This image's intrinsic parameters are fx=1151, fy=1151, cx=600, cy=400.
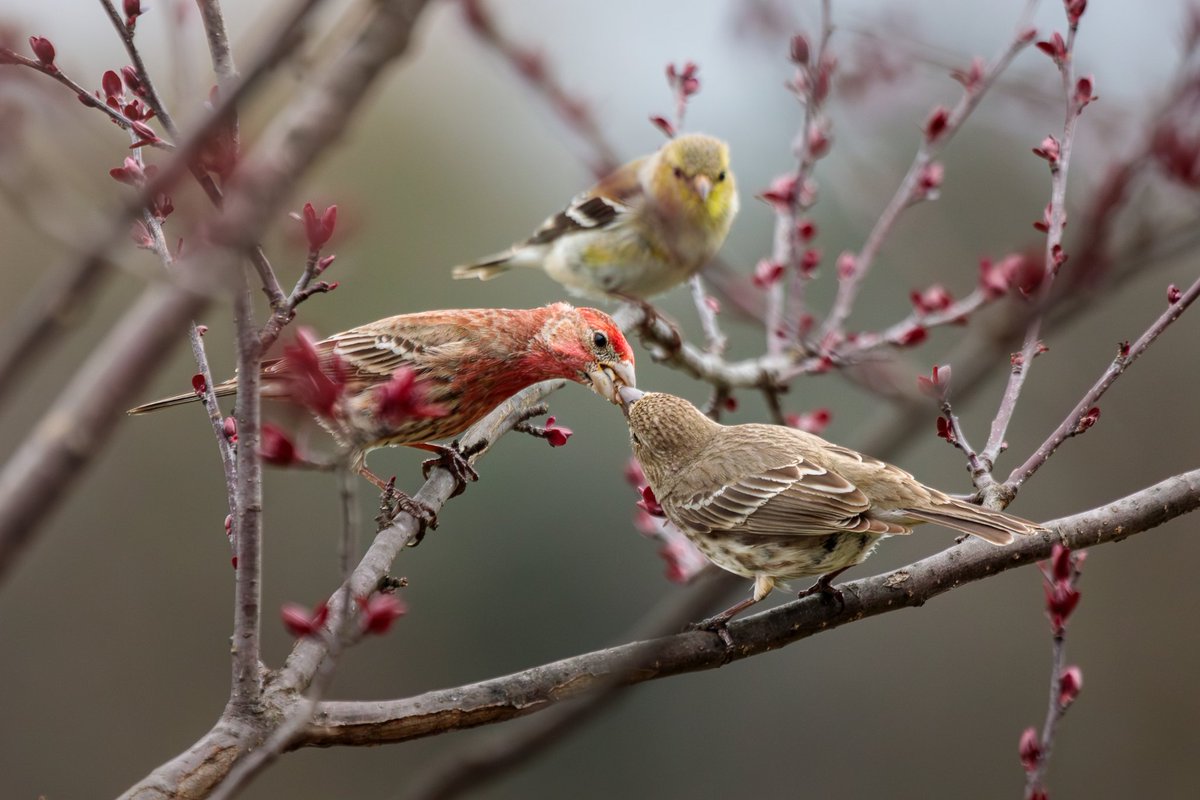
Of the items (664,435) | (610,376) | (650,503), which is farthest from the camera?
(610,376)

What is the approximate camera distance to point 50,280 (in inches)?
46.3

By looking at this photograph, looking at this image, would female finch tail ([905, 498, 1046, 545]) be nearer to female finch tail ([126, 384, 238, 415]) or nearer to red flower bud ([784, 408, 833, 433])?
red flower bud ([784, 408, 833, 433])

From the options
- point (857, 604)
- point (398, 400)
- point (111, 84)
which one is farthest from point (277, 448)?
point (857, 604)

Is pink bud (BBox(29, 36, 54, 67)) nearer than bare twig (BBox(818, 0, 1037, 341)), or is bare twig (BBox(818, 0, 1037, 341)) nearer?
pink bud (BBox(29, 36, 54, 67))

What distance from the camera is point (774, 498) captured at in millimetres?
3855

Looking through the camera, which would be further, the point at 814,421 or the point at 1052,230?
the point at 814,421

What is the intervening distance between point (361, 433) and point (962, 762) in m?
8.00

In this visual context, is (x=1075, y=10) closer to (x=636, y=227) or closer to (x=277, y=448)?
(x=277, y=448)

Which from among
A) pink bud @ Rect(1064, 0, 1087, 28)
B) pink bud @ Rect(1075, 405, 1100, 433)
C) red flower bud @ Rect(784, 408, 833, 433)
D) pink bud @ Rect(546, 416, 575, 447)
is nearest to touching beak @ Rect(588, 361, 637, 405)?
pink bud @ Rect(546, 416, 575, 447)

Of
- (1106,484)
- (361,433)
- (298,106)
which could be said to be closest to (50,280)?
(298,106)

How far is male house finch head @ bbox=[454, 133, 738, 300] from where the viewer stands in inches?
253

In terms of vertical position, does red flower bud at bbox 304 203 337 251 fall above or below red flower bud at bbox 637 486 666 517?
below

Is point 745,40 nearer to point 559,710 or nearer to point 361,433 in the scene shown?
point 361,433

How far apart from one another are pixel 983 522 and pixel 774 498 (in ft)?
2.74
